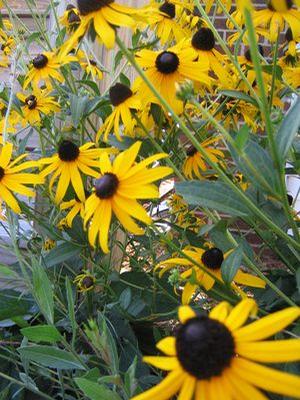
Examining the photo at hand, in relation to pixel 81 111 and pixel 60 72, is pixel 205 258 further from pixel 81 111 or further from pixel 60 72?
pixel 60 72

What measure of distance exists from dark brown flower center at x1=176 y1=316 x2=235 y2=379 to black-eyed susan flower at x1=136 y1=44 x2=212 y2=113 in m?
0.44

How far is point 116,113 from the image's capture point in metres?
0.87

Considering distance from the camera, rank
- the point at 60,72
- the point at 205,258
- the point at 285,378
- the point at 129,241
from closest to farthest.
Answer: the point at 285,378
the point at 205,258
the point at 60,72
the point at 129,241

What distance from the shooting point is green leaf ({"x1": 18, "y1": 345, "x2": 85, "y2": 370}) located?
72cm

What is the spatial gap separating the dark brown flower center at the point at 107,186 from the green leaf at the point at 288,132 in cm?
22

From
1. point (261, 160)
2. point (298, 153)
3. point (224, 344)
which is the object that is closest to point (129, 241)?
point (298, 153)

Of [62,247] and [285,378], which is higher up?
[285,378]

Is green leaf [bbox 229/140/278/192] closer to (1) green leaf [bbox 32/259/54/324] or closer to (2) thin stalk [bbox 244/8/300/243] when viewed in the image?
(2) thin stalk [bbox 244/8/300/243]

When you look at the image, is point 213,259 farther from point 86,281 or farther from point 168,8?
point 168,8

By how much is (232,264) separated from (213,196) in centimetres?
9

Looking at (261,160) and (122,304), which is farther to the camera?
(122,304)

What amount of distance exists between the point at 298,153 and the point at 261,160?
252 mm

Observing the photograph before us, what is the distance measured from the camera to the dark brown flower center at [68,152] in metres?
0.90

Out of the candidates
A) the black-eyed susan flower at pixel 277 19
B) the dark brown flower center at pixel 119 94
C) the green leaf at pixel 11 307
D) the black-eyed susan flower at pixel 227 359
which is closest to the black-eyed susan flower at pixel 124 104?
the dark brown flower center at pixel 119 94
